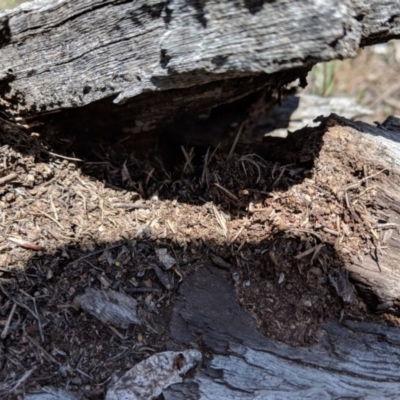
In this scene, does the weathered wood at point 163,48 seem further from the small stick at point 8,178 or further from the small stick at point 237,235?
the small stick at point 237,235

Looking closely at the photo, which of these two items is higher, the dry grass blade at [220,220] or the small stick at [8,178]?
the small stick at [8,178]

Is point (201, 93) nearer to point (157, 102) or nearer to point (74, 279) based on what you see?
point (157, 102)

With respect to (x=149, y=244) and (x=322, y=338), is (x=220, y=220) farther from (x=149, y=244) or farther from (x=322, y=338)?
(x=322, y=338)

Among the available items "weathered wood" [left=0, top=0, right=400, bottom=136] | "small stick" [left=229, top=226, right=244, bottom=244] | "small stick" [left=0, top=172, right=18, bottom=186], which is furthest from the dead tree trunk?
"small stick" [left=0, top=172, right=18, bottom=186]

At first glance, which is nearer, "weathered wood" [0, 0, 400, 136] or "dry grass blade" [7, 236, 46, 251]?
"weathered wood" [0, 0, 400, 136]

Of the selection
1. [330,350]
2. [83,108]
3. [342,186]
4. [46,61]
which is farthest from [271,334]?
[46,61]

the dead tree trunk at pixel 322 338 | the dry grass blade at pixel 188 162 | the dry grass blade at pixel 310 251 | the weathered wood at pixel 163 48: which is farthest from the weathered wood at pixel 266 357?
the weathered wood at pixel 163 48

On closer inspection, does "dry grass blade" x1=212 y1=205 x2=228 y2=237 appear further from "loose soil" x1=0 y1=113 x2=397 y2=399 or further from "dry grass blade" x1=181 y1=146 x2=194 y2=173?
"dry grass blade" x1=181 y1=146 x2=194 y2=173
